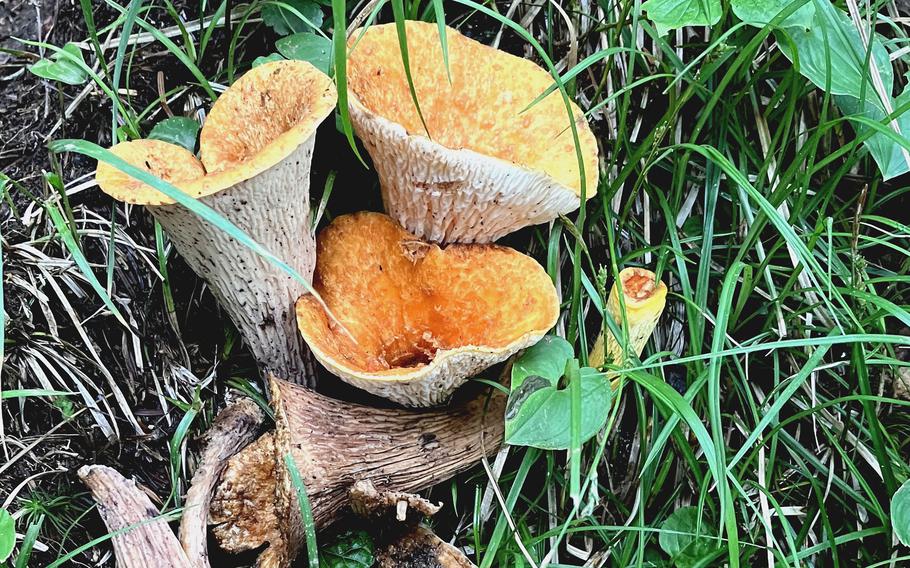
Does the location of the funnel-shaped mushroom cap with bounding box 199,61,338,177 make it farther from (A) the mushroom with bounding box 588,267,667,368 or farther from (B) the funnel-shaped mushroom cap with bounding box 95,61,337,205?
(A) the mushroom with bounding box 588,267,667,368

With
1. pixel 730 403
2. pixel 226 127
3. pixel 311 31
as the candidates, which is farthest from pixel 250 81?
pixel 730 403

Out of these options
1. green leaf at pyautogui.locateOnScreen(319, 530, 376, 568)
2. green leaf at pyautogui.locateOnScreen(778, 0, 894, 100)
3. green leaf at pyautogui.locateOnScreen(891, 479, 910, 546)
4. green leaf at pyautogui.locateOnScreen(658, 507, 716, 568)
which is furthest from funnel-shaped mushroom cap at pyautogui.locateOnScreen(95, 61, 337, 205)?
green leaf at pyautogui.locateOnScreen(891, 479, 910, 546)

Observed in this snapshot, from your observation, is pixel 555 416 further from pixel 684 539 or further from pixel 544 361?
pixel 684 539

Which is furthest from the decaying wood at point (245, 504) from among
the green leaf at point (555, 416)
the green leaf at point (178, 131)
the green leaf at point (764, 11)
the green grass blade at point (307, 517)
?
the green leaf at point (764, 11)

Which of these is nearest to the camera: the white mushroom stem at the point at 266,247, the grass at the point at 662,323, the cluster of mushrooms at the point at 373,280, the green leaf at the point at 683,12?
the white mushroom stem at the point at 266,247

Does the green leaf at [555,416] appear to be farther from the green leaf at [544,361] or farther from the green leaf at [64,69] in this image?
the green leaf at [64,69]

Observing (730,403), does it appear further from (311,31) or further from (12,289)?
(12,289)
